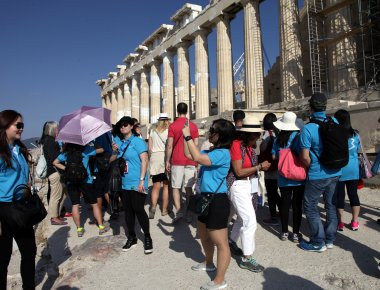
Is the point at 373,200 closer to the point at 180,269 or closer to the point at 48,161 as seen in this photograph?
the point at 180,269

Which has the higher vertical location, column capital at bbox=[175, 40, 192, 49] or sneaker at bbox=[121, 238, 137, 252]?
column capital at bbox=[175, 40, 192, 49]

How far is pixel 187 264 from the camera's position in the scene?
397 cm

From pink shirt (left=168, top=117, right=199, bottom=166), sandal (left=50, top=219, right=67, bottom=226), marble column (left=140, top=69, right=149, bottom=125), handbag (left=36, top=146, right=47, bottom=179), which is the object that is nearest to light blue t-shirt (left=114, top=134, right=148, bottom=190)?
pink shirt (left=168, top=117, right=199, bottom=166)

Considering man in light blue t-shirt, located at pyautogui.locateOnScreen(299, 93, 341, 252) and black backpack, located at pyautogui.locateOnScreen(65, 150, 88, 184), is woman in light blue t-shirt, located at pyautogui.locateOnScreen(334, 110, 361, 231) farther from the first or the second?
black backpack, located at pyautogui.locateOnScreen(65, 150, 88, 184)

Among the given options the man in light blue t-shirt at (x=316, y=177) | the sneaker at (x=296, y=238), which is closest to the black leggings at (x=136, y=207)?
the sneaker at (x=296, y=238)

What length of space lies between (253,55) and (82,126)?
1346 cm

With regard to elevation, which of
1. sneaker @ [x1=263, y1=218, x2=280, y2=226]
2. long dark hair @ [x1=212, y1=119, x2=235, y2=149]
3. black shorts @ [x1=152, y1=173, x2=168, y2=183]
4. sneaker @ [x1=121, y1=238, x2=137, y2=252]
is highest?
long dark hair @ [x1=212, y1=119, x2=235, y2=149]

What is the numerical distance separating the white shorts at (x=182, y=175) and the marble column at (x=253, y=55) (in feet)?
39.9

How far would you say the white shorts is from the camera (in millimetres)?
5387

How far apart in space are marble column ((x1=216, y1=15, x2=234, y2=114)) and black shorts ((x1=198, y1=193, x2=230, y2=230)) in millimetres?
16233

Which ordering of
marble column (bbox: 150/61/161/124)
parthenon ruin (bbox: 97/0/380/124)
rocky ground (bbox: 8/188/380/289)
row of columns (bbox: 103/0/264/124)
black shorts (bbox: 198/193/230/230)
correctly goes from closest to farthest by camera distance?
black shorts (bbox: 198/193/230/230) → rocky ground (bbox: 8/188/380/289) → parthenon ruin (bbox: 97/0/380/124) → row of columns (bbox: 103/0/264/124) → marble column (bbox: 150/61/161/124)

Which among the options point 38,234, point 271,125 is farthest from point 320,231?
point 38,234

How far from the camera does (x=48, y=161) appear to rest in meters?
5.91

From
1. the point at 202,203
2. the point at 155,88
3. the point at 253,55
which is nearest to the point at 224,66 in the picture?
the point at 253,55
